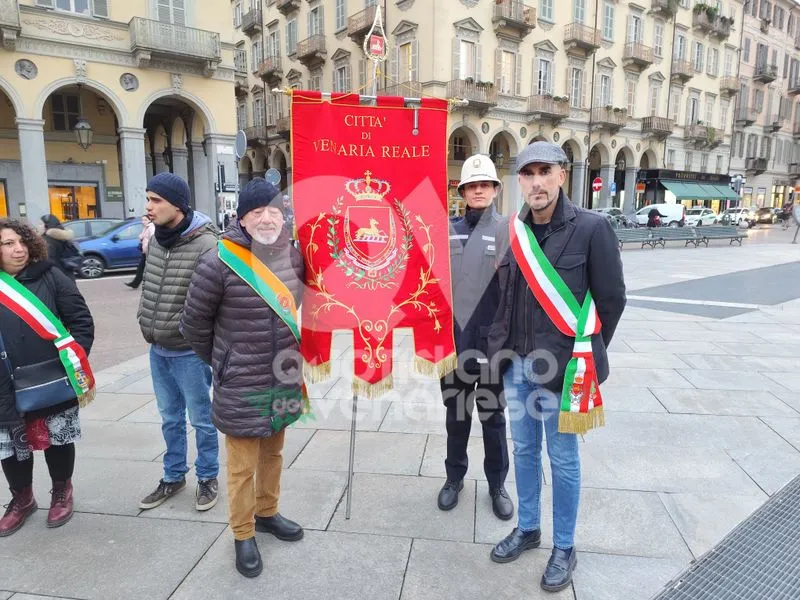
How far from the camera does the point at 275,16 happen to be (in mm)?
35375

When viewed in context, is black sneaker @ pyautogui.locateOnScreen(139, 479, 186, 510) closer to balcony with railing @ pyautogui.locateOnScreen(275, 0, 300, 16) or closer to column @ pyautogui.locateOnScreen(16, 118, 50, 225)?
column @ pyautogui.locateOnScreen(16, 118, 50, 225)

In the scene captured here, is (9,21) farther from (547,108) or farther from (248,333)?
(547,108)

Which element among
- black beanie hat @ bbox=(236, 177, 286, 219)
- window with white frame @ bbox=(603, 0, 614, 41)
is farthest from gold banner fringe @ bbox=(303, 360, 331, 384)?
window with white frame @ bbox=(603, 0, 614, 41)

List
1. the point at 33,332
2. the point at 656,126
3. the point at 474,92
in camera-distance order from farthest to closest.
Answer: the point at 656,126, the point at 474,92, the point at 33,332

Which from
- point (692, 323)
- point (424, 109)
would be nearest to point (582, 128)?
point (692, 323)

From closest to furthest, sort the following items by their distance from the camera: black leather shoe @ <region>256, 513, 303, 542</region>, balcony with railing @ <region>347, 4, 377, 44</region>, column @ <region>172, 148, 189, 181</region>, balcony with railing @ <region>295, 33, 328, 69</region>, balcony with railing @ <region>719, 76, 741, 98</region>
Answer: black leather shoe @ <region>256, 513, 303, 542</region> → column @ <region>172, 148, 189, 181</region> → balcony with railing @ <region>347, 4, 377, 44</region> → balcony with railing @ <region>295, 33, 328, 69</region> → balcony with railing @ <region>719, 76, 741, 98</region>

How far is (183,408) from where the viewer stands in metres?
3.38

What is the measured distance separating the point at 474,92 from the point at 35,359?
25.4 meters

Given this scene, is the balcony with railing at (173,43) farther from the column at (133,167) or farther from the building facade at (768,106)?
the building facade at (768,106)

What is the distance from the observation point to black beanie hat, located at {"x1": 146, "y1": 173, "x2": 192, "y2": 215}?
295 centimetres

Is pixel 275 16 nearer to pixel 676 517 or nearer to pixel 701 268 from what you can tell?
pixel 701 268

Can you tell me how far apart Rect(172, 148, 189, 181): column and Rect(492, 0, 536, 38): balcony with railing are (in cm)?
1569

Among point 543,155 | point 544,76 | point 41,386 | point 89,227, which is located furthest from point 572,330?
point 544,76

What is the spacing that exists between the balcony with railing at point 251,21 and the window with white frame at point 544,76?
19080 mm
